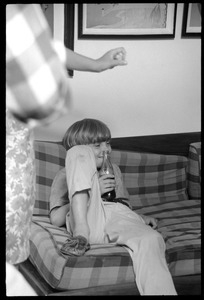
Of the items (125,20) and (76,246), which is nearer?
(76,246)

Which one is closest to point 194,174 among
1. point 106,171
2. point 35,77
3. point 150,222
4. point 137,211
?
point 137,211

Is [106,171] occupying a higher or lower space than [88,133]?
lower

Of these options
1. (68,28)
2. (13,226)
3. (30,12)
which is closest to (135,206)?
(68,28)

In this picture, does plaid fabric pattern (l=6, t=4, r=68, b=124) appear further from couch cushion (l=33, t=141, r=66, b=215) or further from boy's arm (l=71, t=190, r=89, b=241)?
couch cushion (l=33, t=141, r=66, b=215)

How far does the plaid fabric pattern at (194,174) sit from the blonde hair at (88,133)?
52 cm

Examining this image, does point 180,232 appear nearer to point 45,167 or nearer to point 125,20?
point 45,167

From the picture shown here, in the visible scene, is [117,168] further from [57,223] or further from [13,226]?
[13,226]

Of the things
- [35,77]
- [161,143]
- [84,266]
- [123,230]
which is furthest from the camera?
[161,143]

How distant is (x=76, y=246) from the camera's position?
1.51 metres

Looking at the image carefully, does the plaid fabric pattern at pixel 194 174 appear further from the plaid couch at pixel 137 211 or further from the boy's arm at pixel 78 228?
the boy's arm at pixel 78 228

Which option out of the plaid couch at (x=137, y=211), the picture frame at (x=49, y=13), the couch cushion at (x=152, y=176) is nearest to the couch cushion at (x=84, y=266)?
the plaid couch at (x=137, y=211)

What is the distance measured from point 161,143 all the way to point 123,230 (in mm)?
643

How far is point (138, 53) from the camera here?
2.03 m

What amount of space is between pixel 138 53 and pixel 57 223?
709mm
